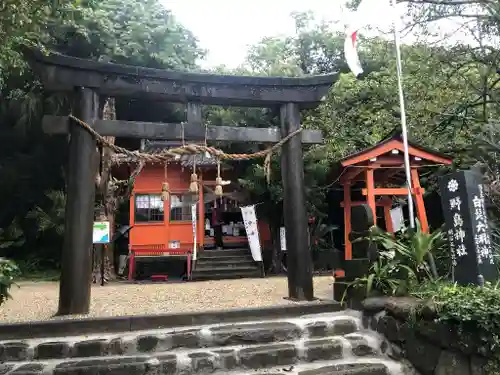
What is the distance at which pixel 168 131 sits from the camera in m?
6.05

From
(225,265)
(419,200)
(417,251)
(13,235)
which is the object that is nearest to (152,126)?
(417,251)

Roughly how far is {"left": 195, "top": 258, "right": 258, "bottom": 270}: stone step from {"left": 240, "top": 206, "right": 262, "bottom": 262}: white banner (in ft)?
1.12

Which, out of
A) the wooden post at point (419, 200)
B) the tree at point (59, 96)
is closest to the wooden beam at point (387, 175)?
the wooden post at point (419, 200)

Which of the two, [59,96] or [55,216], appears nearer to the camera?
[55,216]

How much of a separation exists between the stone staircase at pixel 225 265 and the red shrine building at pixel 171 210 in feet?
1.28

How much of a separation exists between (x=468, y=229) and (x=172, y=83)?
459cm

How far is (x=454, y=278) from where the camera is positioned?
15.3 ft

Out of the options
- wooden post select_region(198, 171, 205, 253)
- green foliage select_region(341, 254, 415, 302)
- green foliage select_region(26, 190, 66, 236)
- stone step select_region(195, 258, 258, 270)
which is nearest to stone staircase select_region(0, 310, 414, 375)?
green foliage select_region(341, 254, 415, 302)

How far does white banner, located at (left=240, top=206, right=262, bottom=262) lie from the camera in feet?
41.8

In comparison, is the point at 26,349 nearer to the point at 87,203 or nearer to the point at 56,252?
the point at 87,203

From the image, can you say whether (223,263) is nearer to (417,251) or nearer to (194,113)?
(194,113)

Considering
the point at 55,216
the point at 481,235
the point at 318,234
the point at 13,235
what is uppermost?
the point at 55,216

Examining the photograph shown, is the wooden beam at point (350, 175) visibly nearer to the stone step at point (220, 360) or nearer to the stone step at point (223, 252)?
the stone step at point (223, 252)

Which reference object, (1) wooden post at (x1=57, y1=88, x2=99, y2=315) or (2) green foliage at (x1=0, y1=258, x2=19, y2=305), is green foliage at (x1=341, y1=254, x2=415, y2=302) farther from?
(2) green foliage at (x1=0, y1=258, x2=19, y2=305)
